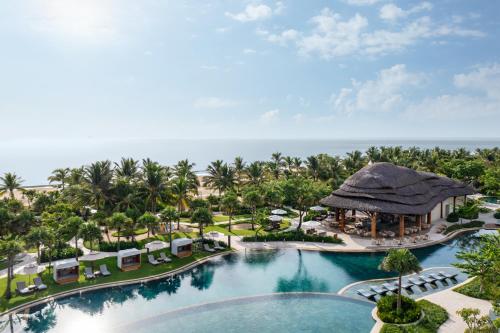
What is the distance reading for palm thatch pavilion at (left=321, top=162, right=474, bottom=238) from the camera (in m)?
35.0

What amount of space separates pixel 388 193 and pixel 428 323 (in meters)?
19.9

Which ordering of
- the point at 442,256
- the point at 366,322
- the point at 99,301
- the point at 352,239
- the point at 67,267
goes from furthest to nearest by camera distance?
the point at 352,239 < the point at 442,256 < the point at 67,267 < the point at 99,301 < the point at 366,322

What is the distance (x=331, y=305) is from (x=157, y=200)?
82.1 feet

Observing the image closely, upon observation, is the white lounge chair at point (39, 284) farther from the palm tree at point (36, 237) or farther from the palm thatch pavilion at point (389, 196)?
the palm thatch pavilion at point (389, 196)

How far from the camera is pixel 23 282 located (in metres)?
23.1

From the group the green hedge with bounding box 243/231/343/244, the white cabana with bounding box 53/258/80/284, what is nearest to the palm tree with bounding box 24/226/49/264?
the white cabana with bounding box 53/258/80/284

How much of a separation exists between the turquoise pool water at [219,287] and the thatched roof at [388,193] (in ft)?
15.8

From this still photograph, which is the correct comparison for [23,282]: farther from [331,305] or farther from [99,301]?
[331,305]

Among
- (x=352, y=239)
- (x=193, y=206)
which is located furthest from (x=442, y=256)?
(x=193, y=206)

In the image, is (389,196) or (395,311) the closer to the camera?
(395,311)

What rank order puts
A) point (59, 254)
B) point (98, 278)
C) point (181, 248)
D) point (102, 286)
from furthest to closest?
point (181, 248) < point (59, 254) < point (98, 278) < point (102, 286)

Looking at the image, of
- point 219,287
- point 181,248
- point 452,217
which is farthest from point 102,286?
point 452,217

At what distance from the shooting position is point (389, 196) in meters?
36.0

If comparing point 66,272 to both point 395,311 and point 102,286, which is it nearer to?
point 102,286
